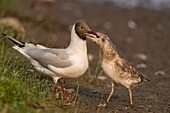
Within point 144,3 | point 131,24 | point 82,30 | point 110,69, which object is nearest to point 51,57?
point 82,30

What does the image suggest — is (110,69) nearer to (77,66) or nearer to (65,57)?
(77,66)

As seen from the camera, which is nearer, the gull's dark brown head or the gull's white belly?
the gull's white belly

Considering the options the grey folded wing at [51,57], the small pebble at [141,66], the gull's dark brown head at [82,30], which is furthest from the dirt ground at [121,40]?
the gull's dark brown head at [82,30]

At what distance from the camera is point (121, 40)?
14.2 m

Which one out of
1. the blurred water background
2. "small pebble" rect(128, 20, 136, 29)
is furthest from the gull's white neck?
the blurred water background

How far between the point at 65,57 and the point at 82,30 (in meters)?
0.43

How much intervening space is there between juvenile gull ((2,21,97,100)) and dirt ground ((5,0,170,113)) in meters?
0.48

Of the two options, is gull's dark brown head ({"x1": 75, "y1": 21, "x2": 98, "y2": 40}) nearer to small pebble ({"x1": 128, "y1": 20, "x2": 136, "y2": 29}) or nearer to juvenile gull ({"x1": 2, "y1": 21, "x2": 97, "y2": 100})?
juvenile gull ({"x1": 2, "y1": 21, "x2": 97, "y2": 100})

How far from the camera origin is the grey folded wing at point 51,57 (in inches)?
264

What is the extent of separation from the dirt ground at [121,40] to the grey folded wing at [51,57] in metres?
0.59

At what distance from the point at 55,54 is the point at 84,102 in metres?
0.76

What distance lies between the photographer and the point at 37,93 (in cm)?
612

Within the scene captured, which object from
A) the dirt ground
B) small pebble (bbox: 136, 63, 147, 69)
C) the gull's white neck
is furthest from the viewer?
small pebble (bbox: 136, 63, 147, 69)

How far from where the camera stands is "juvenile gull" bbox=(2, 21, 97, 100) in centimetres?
667
